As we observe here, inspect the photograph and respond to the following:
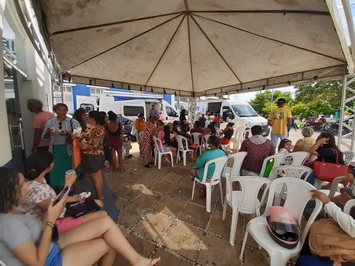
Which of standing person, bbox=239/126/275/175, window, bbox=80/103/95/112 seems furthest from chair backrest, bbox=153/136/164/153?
window, bbox=80/103/95/112

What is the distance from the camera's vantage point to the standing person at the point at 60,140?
2855 mm

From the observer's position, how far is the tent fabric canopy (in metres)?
2.16

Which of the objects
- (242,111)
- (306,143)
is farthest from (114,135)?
(242,111)

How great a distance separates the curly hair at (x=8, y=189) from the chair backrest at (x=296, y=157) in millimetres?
3446

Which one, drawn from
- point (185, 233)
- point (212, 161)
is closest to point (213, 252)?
point (185, 233)

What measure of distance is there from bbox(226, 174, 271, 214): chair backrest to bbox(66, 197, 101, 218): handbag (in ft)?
5.28

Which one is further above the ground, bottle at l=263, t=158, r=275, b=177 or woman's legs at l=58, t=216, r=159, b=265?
bottle at l=263, t=158, r=275, b=177

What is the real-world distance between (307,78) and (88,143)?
16.0 feet

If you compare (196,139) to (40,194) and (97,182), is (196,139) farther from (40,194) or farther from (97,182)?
(40,194)

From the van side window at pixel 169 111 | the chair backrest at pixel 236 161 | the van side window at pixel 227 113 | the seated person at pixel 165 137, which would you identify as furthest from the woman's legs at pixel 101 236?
the van side window at pixel 169 111

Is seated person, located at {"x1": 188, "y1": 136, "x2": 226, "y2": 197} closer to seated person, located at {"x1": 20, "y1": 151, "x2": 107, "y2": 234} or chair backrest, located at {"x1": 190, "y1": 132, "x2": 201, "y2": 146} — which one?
seated person, located at {"x1": 20, "y1": 151, "x2": 107, "y2": 234}

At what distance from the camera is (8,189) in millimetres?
1067

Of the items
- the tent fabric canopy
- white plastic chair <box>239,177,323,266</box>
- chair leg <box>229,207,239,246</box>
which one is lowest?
chair leg <box>229,207,239,246</box>

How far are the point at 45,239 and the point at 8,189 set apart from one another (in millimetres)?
389
